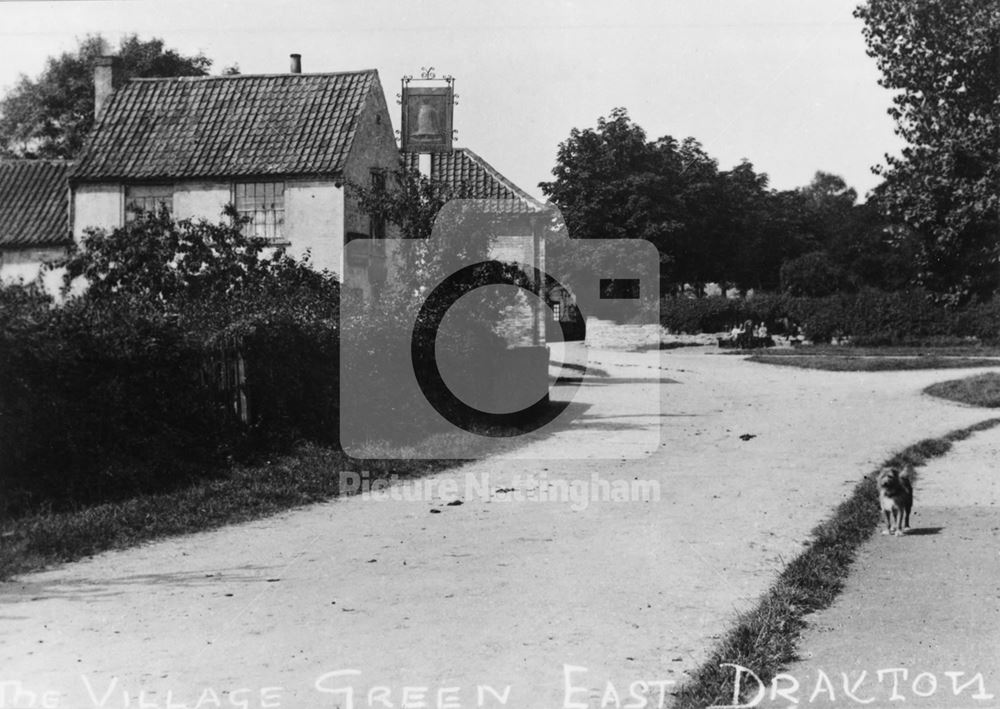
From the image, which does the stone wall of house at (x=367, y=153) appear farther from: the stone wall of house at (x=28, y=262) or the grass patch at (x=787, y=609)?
the grass patch at (x=787, y=609)

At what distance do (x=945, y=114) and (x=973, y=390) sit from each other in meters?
6.36

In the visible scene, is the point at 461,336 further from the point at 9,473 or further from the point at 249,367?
the point at 9,473

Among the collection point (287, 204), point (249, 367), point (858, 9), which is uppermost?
point (858, 9)

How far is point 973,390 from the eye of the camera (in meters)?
21.5

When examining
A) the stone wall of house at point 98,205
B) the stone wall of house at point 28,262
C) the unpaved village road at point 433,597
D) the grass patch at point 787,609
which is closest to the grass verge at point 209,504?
the unpaved village road at point 433,597

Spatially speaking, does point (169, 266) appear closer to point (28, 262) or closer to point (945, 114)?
point (945, 114)

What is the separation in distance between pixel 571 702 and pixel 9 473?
6.97m

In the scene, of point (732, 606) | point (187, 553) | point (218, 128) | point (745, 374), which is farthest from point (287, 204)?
point (732, 606)

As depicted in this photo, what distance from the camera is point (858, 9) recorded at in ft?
58.9

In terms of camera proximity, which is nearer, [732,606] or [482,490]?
[732,606]

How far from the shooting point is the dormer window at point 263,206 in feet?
95.2

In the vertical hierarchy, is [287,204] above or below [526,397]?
above

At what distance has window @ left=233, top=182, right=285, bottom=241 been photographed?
29031 mm

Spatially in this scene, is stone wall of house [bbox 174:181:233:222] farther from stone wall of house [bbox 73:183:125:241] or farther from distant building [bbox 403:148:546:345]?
distant building [bbox 403:148:546:345]
